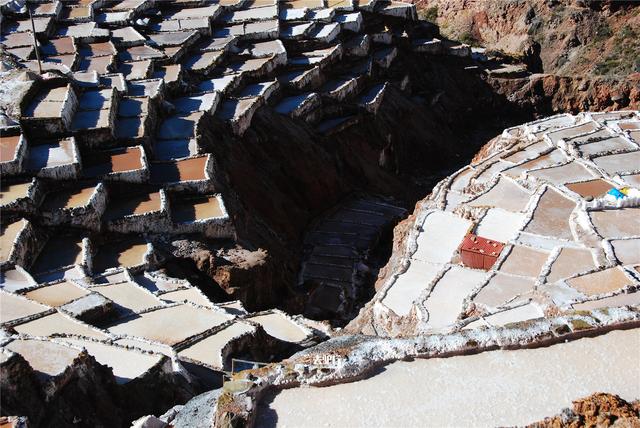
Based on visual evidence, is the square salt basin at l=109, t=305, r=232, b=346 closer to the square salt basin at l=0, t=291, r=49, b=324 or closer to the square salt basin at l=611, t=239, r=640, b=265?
the square salt basin at l=0, t=291, r=49, b=324

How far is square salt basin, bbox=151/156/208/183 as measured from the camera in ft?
72.2

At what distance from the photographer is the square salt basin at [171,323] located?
14281mm

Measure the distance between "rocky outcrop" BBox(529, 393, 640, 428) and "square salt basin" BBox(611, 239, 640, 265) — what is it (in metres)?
8.66

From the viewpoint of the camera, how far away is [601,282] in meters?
15.6

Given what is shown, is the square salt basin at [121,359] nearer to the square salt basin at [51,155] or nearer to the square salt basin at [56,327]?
the square salt basin at [56,327]

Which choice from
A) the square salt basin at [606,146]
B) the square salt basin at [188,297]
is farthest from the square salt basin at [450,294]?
the square salt basin at [606,146]

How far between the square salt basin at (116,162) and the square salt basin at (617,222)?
1303 cm

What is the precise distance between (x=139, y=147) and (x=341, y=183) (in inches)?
366

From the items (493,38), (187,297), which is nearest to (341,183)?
(187,297)

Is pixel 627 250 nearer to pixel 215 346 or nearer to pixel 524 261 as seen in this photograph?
pixel 524 261

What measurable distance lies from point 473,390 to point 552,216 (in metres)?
11.4

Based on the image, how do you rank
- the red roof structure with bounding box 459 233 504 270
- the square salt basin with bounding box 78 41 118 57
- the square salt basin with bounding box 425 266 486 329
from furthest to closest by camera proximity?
the square salt basin with bounding box 78 41 118 57, the red roof structure with bounding box 459 233 504 270, the square salt basin with bounding box 425 266 486 329

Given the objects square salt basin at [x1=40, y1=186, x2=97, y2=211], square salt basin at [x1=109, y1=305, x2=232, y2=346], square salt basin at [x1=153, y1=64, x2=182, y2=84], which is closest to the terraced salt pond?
square salt basin at [x1=109, y1=305, x2=232, y2=346]

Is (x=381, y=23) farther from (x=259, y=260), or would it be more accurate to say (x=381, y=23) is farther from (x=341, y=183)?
(x=259, y=260)
